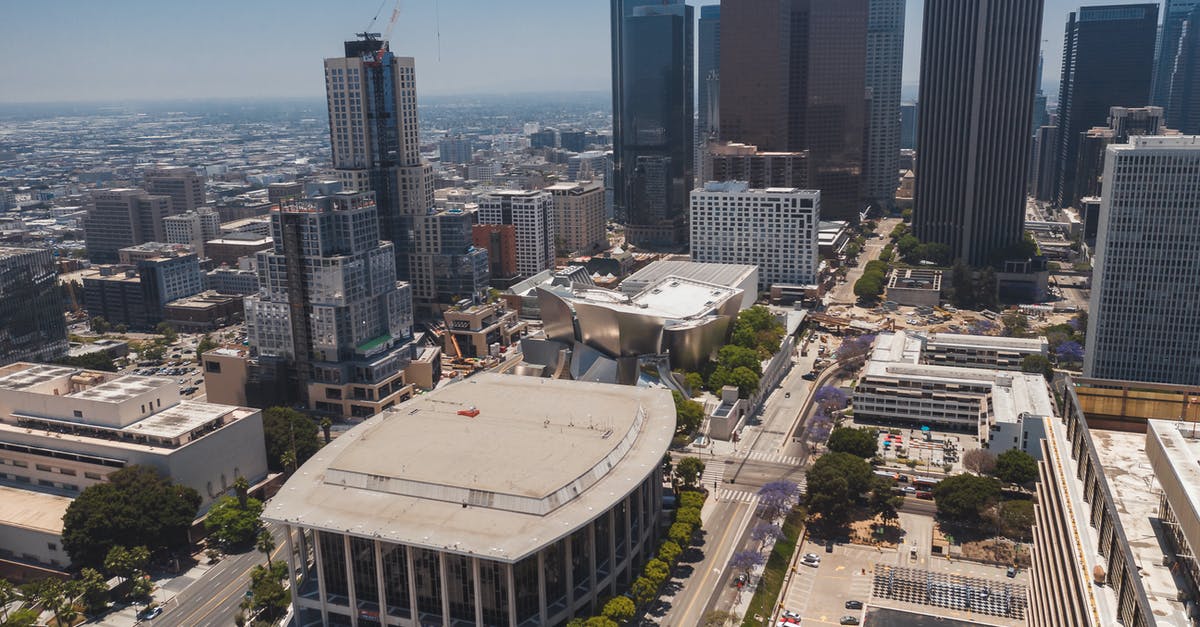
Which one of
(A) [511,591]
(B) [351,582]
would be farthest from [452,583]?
(B) [351,582]

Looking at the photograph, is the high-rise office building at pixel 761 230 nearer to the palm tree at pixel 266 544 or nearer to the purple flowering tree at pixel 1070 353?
the purple flowering tree at pixel 1070 353

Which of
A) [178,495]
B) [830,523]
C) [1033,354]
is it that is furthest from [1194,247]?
[178,495]

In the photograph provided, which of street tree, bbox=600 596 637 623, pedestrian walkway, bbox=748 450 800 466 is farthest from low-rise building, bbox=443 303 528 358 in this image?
street tree, bbox=600 596 637 623

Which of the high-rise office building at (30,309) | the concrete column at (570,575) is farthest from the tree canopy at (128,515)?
the high-rise office building at (30,309)

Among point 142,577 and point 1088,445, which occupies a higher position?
point 1088,445

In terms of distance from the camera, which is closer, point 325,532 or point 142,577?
point 325,532

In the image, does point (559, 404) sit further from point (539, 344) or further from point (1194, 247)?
point (1194, 247)

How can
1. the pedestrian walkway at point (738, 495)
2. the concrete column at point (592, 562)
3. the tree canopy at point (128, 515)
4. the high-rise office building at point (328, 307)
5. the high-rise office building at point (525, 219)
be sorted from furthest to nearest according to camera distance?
the high-rise office building at point (525, 219) → the high-rise office building at point (328, 307) → the pedestrian walkway at point (738, 495) → the tree canopy at point (128, 515) → the concrete column at point (592, 562)
